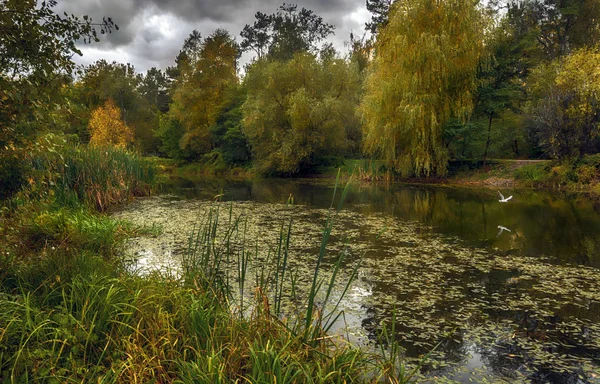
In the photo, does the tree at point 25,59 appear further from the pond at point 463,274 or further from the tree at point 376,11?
the tree at point 376,11

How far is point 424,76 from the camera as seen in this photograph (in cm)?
1803

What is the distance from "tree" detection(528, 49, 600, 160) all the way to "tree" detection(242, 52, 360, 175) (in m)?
10.6

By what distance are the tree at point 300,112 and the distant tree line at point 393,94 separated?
0.08m

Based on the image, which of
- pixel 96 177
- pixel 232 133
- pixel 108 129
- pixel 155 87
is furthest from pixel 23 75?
pixel 155 87

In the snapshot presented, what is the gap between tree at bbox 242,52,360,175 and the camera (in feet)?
80.3

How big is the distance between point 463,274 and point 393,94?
14.1m

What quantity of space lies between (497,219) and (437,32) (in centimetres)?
1075

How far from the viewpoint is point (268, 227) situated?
8914 millimetres

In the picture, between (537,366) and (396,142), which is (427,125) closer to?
(396,142)

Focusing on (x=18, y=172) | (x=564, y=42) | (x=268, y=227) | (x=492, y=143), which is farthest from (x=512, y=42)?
(x=18, y=172)

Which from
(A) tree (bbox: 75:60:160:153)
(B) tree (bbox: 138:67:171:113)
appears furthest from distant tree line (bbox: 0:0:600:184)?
(B) tree (bbox: 138:67:171:113)

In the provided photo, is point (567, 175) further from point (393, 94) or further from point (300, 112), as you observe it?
point (300, 112)

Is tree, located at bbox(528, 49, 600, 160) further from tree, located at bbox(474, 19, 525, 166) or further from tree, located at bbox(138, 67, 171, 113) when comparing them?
tree, located at bbox(138, 67, 171, 113)

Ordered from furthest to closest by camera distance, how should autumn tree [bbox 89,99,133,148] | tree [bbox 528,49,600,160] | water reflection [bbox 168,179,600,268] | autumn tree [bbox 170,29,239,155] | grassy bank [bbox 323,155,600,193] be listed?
autumn tree [bbox 170,29,239,155], autumn tree [bbox 89,99,133,148], grassy bank [bbox 323,155,600,193], tree [bbox 528,49,600,160], water reflection [bbox 168,179,600,268]
